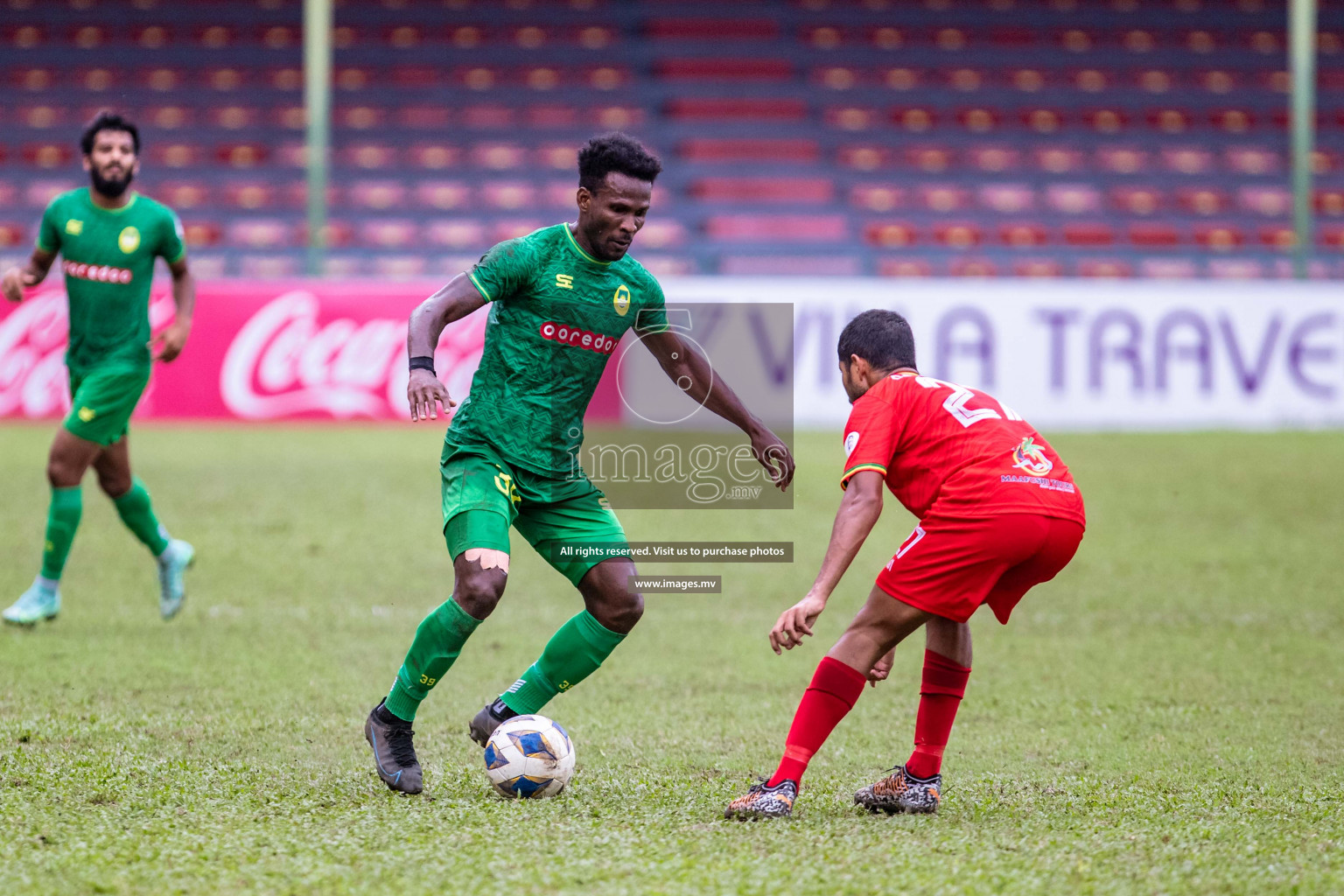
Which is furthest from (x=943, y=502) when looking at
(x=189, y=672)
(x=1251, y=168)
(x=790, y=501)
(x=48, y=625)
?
(x=1251, y=168)

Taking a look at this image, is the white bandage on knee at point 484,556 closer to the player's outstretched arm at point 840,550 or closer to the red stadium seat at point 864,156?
the player's outstretched arm at point 840,550

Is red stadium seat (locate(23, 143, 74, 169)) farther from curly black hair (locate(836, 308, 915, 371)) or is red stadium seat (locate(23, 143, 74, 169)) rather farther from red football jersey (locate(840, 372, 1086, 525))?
red football jersey (locate(840, 372, 1086, 525))

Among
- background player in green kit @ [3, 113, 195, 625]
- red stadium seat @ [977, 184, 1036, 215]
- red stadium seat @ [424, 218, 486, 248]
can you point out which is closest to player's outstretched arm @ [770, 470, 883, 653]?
background player in green kit @ [3, 113, 195, 625]

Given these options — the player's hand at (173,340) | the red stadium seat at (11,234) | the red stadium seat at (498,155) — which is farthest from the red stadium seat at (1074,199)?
the player's hand at (173,340)

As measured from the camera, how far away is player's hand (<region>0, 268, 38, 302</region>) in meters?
6.63

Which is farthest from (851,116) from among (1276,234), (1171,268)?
(1276,234)

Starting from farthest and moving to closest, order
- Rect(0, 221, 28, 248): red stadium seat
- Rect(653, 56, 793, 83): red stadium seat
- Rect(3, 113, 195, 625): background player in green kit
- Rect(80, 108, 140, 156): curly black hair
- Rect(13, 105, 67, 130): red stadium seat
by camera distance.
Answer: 1. Rect(653, 56, 793, 83): red stadium seat
2. Rect(13, 105, 67, 130): red stadium seat
3. Rect(0, 221, 28, 248): red stadium seat
4. Rect(3, 113, 195, 625): background player in green kit
5. Rect(80, 108, 140, 156): curly black hair

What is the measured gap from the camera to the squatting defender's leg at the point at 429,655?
420cm

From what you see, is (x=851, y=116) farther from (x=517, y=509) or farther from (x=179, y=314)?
(x=517, y=509)

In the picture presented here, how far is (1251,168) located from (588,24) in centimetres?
1109

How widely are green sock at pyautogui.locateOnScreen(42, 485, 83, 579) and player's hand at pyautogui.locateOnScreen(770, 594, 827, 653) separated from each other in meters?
4.52

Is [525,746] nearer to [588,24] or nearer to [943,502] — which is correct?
[943,502]

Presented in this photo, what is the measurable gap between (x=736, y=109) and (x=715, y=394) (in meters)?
18.6

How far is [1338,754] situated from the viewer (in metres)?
4.97
